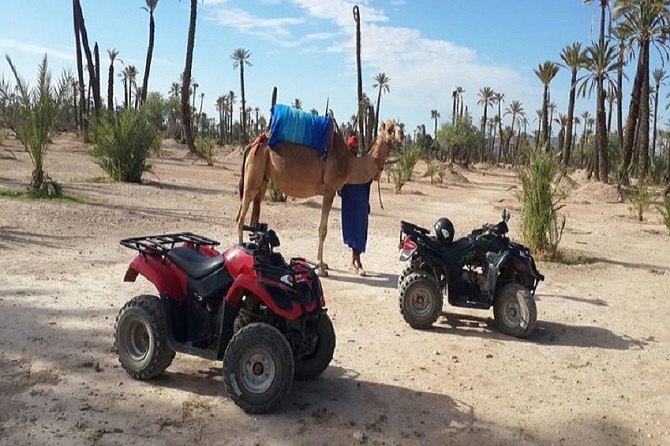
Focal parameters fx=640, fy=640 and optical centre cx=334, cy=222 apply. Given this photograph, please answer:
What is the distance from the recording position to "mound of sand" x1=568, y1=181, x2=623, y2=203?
947 inches

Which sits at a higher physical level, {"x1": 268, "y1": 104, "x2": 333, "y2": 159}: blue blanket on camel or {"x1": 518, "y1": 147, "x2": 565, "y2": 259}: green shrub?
{"x1": 268, "y1": 104, "x2": 333, "y2": 159}: blue blanket on camel

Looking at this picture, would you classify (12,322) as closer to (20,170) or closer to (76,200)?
(76,200)

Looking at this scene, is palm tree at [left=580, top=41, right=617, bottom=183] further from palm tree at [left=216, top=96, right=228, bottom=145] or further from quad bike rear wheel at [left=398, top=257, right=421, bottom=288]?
palm tree at [left=216, top=96, right=228, bottom=145]

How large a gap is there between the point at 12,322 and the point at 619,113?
4109 cm

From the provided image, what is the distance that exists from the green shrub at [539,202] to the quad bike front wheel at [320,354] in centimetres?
637

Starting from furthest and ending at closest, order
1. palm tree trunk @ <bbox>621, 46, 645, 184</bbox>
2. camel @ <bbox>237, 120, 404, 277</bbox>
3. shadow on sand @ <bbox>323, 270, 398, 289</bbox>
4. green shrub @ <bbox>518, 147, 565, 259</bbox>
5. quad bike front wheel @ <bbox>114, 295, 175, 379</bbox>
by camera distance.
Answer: palm tree trunk @ <bbox>621, 46, 645, 184</bbox> → green shrub @ <bbox>518, 147, 565, 259</bbox> → camel @ <bbox>237, 120, 404, 277</bbox> → shadow on sand @ <bbox>323, 270, 398, 289</bbox> → quad bike front wheel @ <bbox>114, 295, 175, 379</bbox>

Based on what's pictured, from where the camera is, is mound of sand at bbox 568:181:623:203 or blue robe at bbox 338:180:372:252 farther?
mound of sand at bbox 568:181:623:203

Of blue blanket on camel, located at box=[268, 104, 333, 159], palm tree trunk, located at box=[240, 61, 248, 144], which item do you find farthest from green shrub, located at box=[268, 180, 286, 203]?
palm tree trunk, located at box=[240, 61, 248, 144]

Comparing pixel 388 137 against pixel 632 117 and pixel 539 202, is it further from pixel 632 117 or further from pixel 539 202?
pixel 632 117

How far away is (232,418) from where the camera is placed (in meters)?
4.05

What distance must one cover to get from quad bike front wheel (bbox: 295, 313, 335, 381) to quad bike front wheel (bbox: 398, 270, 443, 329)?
1.84m

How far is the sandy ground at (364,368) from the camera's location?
397 cm

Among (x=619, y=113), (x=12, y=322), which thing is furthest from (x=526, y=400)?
(x=619, y=113)

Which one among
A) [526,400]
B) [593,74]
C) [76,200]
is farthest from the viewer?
[593,74]
